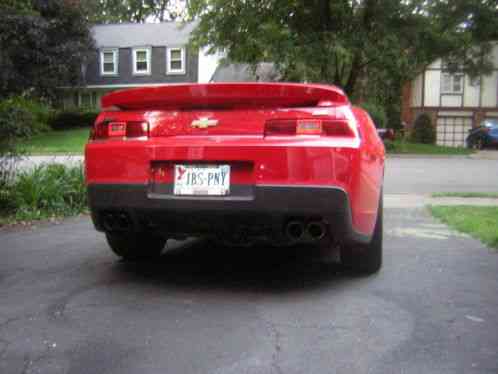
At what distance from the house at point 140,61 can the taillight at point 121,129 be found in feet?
111

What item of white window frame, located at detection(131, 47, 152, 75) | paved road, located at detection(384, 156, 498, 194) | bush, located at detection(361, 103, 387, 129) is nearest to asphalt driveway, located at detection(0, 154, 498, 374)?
paved road, located at detection(384, 156, 498, 194)

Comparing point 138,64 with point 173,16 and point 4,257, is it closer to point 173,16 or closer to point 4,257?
point 173,16

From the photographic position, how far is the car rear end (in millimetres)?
3426

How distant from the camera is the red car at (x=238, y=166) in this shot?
343cm

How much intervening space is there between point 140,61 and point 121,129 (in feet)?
120

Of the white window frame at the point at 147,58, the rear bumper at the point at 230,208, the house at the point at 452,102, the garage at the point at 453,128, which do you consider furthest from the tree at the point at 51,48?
the rear bumper at the point at 230,208

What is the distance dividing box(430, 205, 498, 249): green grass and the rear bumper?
2.16 metres

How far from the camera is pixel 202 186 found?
3555 millimetres

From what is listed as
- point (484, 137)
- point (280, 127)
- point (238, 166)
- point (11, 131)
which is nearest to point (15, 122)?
point (11, 131)

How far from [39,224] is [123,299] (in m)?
3.29

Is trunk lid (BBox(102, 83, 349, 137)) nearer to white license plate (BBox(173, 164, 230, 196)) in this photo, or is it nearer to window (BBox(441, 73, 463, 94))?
white license plate (BBox(173, 164, 230, 196))

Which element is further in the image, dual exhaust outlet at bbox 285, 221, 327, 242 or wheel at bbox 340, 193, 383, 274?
wheel at bbox 340, 193, 383, 274

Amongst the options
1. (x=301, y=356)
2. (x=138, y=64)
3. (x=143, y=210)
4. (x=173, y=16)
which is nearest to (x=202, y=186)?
(x=143, y=210)

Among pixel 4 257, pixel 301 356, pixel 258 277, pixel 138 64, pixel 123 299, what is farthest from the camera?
pixel 138 64
